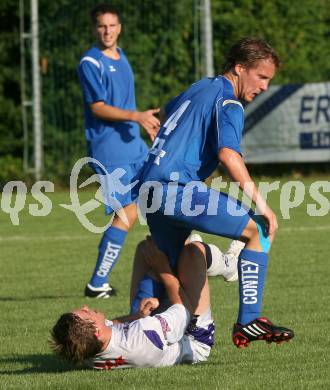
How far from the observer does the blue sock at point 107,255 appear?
884 cm

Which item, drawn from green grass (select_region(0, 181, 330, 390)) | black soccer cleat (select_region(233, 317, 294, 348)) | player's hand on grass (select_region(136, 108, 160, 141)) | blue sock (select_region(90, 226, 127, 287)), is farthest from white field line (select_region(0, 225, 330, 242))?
black soccer cleat (select_region(233, 317, 294, 348))

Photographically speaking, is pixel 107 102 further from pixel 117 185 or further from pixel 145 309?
pixel 145 309

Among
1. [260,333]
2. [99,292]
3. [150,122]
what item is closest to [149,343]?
[260,333]

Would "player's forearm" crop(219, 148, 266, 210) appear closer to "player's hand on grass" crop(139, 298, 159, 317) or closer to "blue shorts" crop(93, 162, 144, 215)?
"player's hand on grass" crop(139, 298, 159, 317)

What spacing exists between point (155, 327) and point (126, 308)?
2.35m

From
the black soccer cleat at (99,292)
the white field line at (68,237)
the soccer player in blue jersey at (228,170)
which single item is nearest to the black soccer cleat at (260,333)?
the soccer player in blue jersey at (228,170)

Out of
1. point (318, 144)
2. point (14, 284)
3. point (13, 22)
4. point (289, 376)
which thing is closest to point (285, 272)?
point (14, 284)

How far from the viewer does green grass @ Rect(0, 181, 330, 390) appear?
557 centimetres

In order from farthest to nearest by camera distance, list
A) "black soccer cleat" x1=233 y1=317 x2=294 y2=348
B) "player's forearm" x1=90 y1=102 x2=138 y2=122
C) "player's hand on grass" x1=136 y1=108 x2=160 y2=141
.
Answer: "player's forearm" x1=90 y1=102 x2=138 y2=122, "player's hand on grass" x1=136 y1=108 x2=160 y2=141, "black soccer cleat" x1=233 y1=317 x2=294 y2=348

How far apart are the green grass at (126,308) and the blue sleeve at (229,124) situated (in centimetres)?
107

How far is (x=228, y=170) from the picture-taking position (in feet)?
19.0

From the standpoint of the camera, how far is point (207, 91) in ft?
19.7

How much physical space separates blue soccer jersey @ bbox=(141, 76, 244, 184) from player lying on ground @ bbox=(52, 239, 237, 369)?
482mm

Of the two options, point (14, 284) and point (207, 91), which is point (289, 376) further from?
point (14, 284)
